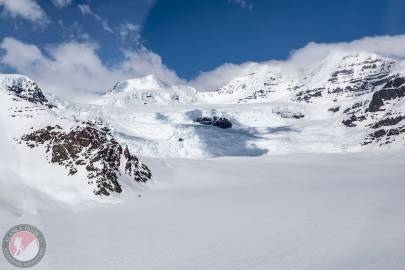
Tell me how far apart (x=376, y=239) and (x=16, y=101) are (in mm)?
59929

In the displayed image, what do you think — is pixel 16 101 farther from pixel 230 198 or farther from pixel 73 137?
pixel 230 198

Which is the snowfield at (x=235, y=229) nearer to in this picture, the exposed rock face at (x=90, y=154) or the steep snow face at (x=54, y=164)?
the steep snow face at (x=54, y=164)

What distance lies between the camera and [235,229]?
117 feet

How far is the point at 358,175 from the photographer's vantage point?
86375 mm

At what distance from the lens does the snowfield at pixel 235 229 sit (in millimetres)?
26391

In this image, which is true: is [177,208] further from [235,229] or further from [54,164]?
[54,164]

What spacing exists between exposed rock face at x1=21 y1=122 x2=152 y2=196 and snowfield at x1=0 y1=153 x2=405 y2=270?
3609 mm

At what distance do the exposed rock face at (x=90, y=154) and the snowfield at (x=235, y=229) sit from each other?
361 cm

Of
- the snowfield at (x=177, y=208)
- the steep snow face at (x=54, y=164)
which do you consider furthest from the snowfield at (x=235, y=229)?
the steep snow face at (x=54, y=164)

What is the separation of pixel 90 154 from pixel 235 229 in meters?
30.4

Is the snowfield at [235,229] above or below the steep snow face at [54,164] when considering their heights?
below

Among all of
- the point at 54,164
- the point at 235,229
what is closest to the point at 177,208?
the point at 235,229

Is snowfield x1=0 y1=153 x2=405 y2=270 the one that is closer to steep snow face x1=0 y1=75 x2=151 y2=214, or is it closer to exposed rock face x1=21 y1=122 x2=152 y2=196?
steep snow face x1=0 y1=75 x2=151 y2=214

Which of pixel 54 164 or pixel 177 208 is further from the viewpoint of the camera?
pixel 54 164
